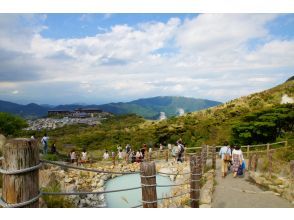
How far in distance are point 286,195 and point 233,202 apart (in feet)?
4.45

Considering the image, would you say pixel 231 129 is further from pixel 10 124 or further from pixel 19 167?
pixel 19 167

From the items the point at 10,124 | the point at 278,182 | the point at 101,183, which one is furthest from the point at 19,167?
the point at 10,124

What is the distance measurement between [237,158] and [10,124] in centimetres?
2019

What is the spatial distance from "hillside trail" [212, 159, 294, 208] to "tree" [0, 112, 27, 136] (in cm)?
1935

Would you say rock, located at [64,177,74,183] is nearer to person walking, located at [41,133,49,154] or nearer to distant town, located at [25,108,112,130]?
person walking, located at [41,133,49,154]

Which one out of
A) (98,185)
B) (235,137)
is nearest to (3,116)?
(98,185)

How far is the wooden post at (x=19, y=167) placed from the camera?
208 cm

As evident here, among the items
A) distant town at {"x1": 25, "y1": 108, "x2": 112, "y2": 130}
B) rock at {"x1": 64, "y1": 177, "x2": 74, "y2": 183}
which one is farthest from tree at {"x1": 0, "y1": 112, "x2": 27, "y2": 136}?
distant town at {"x1": 25, "y1": 108, "x2": 112, "y2": 130}

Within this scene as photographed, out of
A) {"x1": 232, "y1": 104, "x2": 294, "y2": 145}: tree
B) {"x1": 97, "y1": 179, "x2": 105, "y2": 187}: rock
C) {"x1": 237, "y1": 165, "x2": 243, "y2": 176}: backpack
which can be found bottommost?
{"x1": 97, "y1": 179, "x2": 105, "y2": 187}: rock

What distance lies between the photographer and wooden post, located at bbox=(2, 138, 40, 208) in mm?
2076

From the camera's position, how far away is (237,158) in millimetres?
9641

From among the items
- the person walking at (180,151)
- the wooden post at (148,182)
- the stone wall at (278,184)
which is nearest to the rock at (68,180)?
the person walking at (180,151)

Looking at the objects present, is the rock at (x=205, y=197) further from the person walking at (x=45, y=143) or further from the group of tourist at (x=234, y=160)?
the person walking at (x=45, y=143)

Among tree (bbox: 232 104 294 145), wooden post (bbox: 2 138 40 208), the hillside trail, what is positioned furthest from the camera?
tree (bbox: 232 104 294 145)
